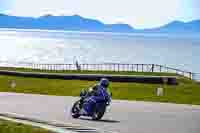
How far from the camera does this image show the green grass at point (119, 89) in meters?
33.9

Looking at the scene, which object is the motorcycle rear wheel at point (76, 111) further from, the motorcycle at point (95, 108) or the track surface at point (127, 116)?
the track surface at point (127, 116)

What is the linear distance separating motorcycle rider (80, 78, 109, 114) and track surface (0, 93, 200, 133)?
51 cm

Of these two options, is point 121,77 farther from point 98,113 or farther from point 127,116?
point 98,113

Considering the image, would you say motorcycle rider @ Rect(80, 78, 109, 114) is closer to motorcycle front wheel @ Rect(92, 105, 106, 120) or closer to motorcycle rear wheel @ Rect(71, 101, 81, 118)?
motorcycle front wheel @ Rect(92, 105, 106, 120)

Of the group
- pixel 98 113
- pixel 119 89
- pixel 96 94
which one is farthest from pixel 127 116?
pixel 119 89

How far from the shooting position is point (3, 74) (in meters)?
51.2

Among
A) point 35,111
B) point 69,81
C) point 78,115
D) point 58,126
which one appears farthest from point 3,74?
point 58,126

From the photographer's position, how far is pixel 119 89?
3794 centimetres

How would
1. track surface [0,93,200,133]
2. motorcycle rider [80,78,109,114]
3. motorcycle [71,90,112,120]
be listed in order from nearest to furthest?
track surface [0,93,200,133] < motorcycle rider [80,78,109,114] < motorcycle [71,90,112,120]

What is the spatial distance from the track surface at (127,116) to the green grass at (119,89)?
5542mm

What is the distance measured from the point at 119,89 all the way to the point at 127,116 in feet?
49.9

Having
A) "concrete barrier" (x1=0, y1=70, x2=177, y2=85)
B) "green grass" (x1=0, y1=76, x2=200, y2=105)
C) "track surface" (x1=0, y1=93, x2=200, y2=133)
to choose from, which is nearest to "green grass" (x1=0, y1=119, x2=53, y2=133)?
"track surface" (x1=0, y1=93, x2=200, y2=133)

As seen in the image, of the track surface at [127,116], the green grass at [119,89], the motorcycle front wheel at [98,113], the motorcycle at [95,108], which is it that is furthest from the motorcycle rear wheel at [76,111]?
the green grass at [119,89]

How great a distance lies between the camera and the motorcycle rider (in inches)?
811
